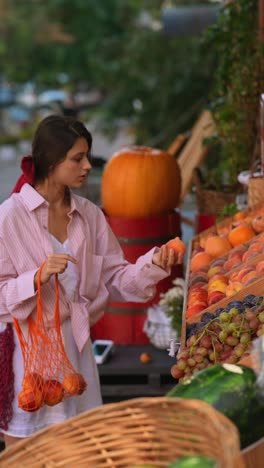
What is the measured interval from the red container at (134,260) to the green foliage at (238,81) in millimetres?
1129

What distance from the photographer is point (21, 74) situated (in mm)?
27938

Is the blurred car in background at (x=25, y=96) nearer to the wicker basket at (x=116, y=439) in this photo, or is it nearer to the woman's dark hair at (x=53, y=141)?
the woman's dark hair at (x=53, y=141)

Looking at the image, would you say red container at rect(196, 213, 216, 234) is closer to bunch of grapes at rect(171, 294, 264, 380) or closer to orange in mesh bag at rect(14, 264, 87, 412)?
orange in mesh bag at rect(14, 264, 87, 412)

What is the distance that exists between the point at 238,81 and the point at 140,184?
1.40 m

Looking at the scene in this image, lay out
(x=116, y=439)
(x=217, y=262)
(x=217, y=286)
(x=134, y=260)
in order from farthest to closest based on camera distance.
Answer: (x=134, y=260)
(x=217, y=262)
(x=217, y=286)
(x=116, y=439)

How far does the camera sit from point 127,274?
3727 millimetres

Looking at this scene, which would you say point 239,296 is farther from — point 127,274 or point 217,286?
point 127,274

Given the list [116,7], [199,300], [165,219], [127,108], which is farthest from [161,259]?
[116,7]

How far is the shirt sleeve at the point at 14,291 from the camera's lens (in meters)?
3.40

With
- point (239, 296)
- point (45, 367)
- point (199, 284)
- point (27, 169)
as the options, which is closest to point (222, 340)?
point (239, 296)

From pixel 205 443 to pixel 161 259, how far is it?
1.61m

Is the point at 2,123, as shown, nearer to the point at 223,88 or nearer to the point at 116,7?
the point at 116,7

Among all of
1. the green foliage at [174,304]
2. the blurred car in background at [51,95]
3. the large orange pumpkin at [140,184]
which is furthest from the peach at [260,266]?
the blurred car in background at [51,95]

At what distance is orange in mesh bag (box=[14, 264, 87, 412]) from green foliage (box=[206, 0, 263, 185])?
10.5 feet
